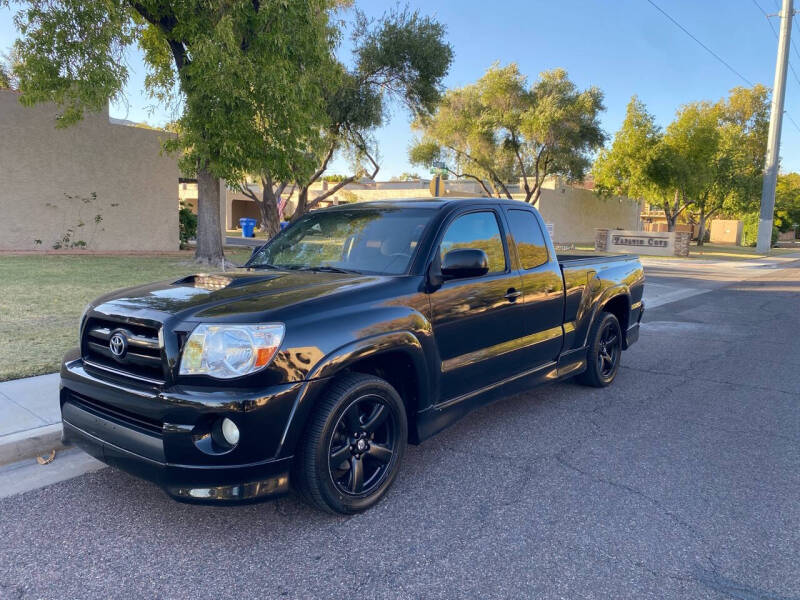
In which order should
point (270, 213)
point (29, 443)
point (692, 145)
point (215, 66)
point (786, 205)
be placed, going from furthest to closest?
1. point (786, 205)
2. point (692, 145)
3. point (270, 213)
4. point (215, 66)
5. point (29, 443)

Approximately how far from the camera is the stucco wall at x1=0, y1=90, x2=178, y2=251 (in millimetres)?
15961

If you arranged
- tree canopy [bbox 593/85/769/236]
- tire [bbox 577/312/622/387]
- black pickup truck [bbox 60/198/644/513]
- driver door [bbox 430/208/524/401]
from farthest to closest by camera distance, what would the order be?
tree canopy [bbox 593/85/769/236], tire [bbox 577/312/622/387], driver door [bbox 430/208/524/401], black pickup truck [bbox 60/198/644/513]

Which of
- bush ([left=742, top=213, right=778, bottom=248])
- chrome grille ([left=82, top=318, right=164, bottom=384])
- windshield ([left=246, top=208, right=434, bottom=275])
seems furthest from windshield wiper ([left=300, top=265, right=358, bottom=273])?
bush ([left=742, top=213, right=778, bottom=248])

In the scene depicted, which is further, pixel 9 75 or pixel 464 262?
pixel 9 75

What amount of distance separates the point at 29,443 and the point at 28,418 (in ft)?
1.53

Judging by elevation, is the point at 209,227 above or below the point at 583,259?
above

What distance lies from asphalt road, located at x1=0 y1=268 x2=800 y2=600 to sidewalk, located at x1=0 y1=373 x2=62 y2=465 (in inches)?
23.9

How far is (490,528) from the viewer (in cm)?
333

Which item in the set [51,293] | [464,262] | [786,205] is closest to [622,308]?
[464,262]

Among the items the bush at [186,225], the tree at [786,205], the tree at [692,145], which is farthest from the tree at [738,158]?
the bush at [186,225]

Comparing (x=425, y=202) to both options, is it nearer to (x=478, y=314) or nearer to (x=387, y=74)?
(x=478, y=314)

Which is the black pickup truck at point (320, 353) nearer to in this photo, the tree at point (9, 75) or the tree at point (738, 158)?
the tree at point (9, 75)

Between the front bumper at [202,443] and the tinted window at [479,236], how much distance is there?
174cm

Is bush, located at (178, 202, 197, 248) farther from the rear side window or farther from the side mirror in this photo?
the side mirror
